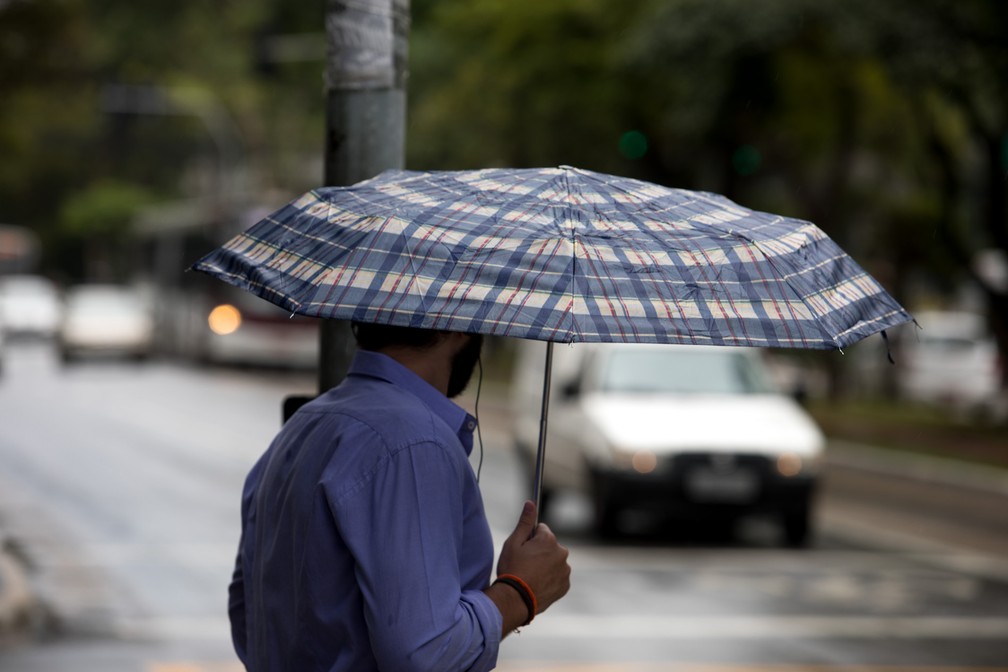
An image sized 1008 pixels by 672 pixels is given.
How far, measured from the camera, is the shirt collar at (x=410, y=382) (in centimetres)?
303

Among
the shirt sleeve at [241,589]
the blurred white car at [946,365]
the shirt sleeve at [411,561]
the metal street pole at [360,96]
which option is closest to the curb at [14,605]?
the metal street pole at [360,96]

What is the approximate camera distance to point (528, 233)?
295 cm

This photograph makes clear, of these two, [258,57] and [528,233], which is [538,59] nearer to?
[258,57]

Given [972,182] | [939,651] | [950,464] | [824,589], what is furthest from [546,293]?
[972,182]

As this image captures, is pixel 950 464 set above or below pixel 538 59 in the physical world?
below

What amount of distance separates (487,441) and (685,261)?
20.3 meters

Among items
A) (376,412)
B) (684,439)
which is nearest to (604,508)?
(684,439)

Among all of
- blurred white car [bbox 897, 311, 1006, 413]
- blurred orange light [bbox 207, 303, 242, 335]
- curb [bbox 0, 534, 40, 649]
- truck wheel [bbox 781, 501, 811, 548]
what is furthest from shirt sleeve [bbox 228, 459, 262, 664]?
blurred orange light [bbox 207, 303, 242, 335]

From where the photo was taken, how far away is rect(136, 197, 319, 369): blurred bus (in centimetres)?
3719

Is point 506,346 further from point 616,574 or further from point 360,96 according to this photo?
point 360,96

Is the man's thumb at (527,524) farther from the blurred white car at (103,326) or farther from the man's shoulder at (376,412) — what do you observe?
the blurred white car at (103,326)

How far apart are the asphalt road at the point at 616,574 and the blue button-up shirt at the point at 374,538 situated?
17.9 ft

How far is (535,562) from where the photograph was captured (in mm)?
3082

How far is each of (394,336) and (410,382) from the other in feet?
0.29
